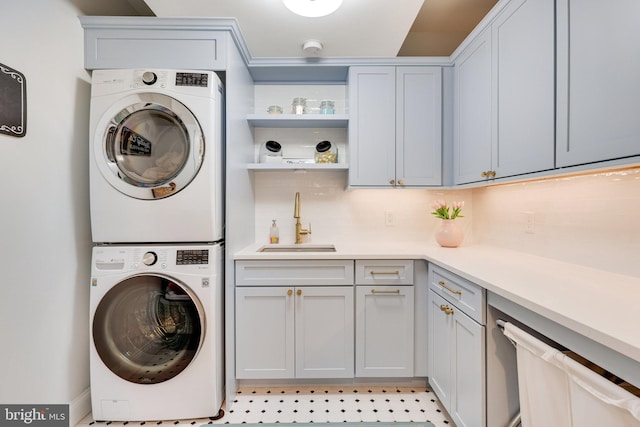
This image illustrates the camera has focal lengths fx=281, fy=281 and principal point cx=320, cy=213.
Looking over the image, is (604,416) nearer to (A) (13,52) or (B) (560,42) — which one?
(B) (560,42)

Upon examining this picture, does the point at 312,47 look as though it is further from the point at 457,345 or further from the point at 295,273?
the point at 457,345

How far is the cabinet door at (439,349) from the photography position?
155 cm

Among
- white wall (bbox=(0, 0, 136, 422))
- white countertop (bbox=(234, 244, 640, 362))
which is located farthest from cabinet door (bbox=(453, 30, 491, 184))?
white wall (bbox=(0, 0, 136, 422))

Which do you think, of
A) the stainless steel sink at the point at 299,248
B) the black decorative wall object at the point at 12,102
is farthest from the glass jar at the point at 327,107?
the black decorative wall object at the point at 12,102

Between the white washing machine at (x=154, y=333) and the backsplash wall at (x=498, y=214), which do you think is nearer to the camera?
the backsplash wall at (x=498, y=214)

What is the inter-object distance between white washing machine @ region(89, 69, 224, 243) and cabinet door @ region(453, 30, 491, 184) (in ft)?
5.26

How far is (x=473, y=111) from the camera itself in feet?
5.95

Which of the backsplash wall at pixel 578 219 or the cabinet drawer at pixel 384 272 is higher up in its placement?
the backsplash wall at pixel 578 219

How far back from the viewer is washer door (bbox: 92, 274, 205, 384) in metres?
1.57

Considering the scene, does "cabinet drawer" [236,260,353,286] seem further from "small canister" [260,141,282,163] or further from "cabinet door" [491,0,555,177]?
"cabinet door" [491,0,555,177]

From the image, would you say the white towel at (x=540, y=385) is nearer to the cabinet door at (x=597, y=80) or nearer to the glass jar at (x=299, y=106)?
the cabinet door at (x=597, y=80)

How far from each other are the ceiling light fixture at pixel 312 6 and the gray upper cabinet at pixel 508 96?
910 millimetres

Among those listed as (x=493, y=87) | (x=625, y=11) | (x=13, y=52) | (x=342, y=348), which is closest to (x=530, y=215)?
(x=493, y=87)

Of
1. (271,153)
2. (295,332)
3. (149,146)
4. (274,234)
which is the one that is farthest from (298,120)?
(295,332)
